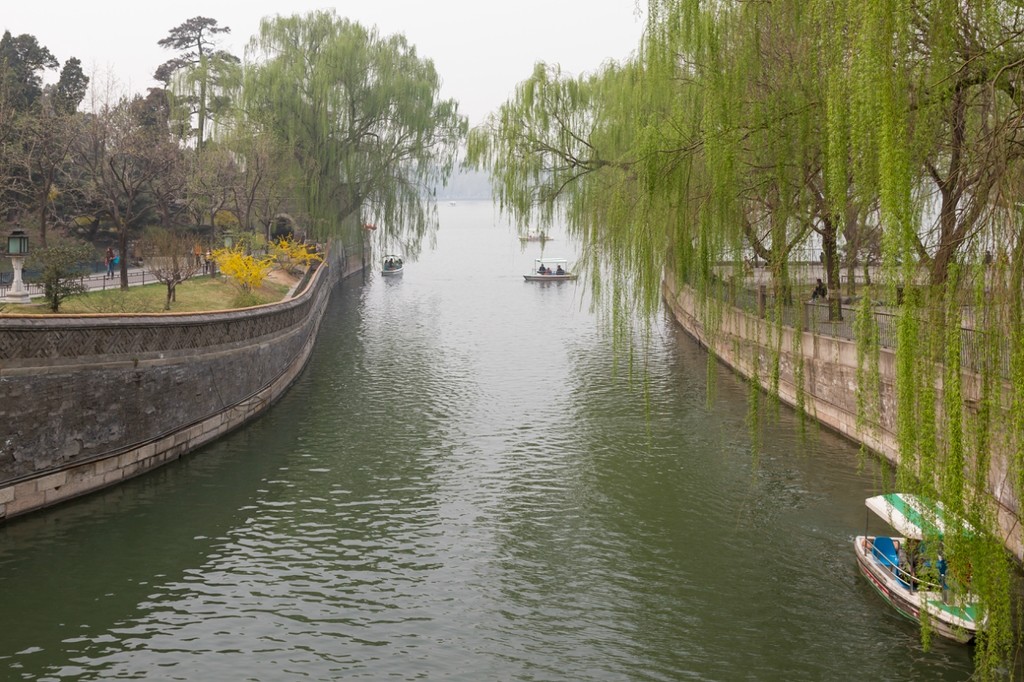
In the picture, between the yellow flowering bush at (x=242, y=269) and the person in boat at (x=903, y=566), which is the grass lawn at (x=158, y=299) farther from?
the person in boat at (x=903, y=566)

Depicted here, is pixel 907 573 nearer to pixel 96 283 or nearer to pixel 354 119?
pixel 96 283

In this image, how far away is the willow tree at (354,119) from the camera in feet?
141

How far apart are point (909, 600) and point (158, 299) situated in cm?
2170

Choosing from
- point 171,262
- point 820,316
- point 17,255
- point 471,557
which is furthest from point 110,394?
point 820,316

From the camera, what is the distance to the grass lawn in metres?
22.5

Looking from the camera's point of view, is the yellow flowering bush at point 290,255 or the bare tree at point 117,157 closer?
the bare tree at point 117,157

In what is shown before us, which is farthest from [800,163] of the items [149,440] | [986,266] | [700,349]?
Result: [700,349]

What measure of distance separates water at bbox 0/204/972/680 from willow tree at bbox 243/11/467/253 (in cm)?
2000

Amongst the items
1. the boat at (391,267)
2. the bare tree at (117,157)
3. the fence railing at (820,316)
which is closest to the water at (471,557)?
the fence railing at (820,316)

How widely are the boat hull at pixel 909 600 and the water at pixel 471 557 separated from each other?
24cm

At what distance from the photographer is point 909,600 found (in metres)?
12.6

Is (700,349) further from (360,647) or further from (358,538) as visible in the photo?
(360,647)

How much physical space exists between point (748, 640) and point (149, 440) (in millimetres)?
13228

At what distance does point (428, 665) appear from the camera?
1200 centimetres
